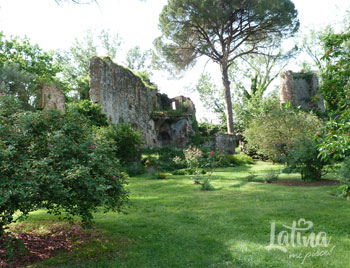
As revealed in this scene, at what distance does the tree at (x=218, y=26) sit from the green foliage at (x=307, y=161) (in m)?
15.8

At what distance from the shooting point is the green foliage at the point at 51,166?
354 centimetres

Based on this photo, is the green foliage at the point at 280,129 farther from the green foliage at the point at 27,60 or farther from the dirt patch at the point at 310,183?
the green foliage at the point at 27,60

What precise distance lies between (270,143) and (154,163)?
693 centimetres

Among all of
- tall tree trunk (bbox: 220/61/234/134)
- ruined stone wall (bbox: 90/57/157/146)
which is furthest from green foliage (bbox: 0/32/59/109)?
tall tree trunk (bbox: 220/61/234/134)

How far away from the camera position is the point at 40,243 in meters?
4.64

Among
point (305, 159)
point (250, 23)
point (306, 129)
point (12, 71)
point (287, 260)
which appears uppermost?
point (250, 23)

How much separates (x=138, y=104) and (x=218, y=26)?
9.50 metres

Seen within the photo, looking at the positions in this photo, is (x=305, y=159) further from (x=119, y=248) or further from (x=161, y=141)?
(x=161, y=141)

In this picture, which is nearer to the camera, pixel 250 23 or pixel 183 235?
pixel 183 235

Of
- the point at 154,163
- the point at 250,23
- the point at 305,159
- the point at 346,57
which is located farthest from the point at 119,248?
the point at 250,23

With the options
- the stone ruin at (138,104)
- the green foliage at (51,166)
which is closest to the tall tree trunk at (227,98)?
the stone ruin at (138,104)

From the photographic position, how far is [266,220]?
18.3 feet

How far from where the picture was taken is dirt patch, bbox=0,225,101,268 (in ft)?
13.1

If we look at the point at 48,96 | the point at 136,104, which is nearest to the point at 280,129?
the point at 136,104
